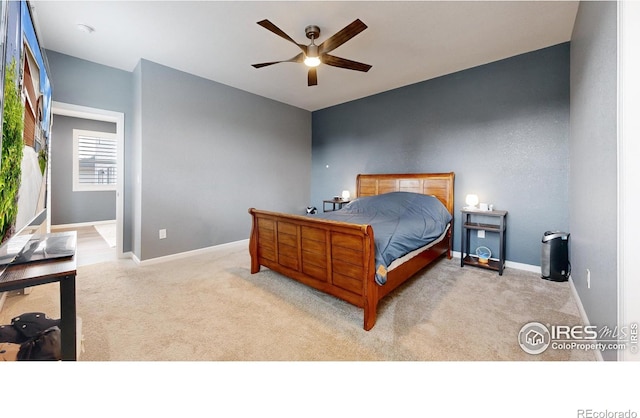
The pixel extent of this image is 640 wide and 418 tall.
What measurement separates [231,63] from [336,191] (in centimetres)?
285

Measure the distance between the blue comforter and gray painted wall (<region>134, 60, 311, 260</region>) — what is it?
72.1 inches

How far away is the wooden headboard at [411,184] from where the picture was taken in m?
3.54

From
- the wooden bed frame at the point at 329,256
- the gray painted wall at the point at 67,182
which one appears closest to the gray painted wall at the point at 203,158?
the wooden bed frame at the point at 329,256

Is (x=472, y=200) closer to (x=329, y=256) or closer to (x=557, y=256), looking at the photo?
(x=557, y=256)

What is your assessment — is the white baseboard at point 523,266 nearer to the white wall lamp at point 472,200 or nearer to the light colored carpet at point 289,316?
the light colored carpet at point 289,316

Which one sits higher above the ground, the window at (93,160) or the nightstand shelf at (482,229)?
the window at (93,160)

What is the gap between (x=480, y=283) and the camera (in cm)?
267

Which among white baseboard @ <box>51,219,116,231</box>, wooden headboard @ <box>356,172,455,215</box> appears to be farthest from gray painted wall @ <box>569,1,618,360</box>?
white baseboard @ <box>51,219,116,231</box>

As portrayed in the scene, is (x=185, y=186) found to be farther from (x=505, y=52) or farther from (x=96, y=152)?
(x=505, y=52)

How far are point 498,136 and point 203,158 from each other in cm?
414

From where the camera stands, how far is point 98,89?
325 cm

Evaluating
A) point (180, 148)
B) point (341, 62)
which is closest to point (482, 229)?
point (341, 62)

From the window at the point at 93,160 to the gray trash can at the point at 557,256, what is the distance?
8046 mm
